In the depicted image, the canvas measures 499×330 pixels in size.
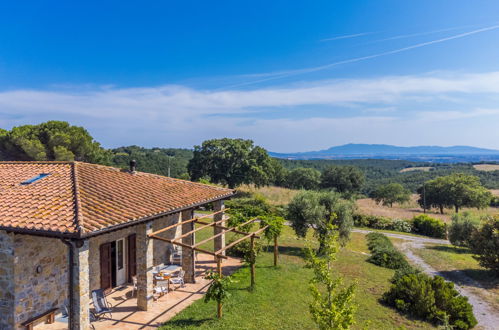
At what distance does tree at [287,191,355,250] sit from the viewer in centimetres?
2114

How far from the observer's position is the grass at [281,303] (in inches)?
400

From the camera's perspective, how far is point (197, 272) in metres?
14.7

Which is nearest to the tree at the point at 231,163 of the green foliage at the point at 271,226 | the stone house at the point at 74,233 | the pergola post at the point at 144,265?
the green foliage at the point at 271,226

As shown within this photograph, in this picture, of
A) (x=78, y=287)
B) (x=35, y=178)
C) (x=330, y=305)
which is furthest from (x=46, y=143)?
(x=330, y=305)

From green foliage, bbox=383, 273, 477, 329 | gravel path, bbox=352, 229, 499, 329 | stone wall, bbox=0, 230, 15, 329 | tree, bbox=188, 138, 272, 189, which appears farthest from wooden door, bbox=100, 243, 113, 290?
tree, bbox=188, 138, 272, 189

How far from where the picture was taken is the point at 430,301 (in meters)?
12.6

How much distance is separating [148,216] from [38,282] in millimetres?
3454

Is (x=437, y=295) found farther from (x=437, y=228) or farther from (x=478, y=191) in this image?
(x=478, y=191)

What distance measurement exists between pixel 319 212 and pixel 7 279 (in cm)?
1705

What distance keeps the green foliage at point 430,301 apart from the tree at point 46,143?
3526cm

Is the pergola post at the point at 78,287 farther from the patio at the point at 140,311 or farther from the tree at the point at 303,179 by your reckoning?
the tree at the point at 303,179

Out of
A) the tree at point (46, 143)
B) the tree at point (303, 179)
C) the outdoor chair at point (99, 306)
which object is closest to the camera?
the outdoor chair at point (99, 306)

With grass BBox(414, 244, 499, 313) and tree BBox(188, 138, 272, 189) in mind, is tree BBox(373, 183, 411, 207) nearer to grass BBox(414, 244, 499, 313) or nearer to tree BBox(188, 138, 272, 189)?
tree BBox(188, 138, 272, 189)

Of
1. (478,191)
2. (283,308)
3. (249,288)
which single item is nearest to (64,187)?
(249,288)
